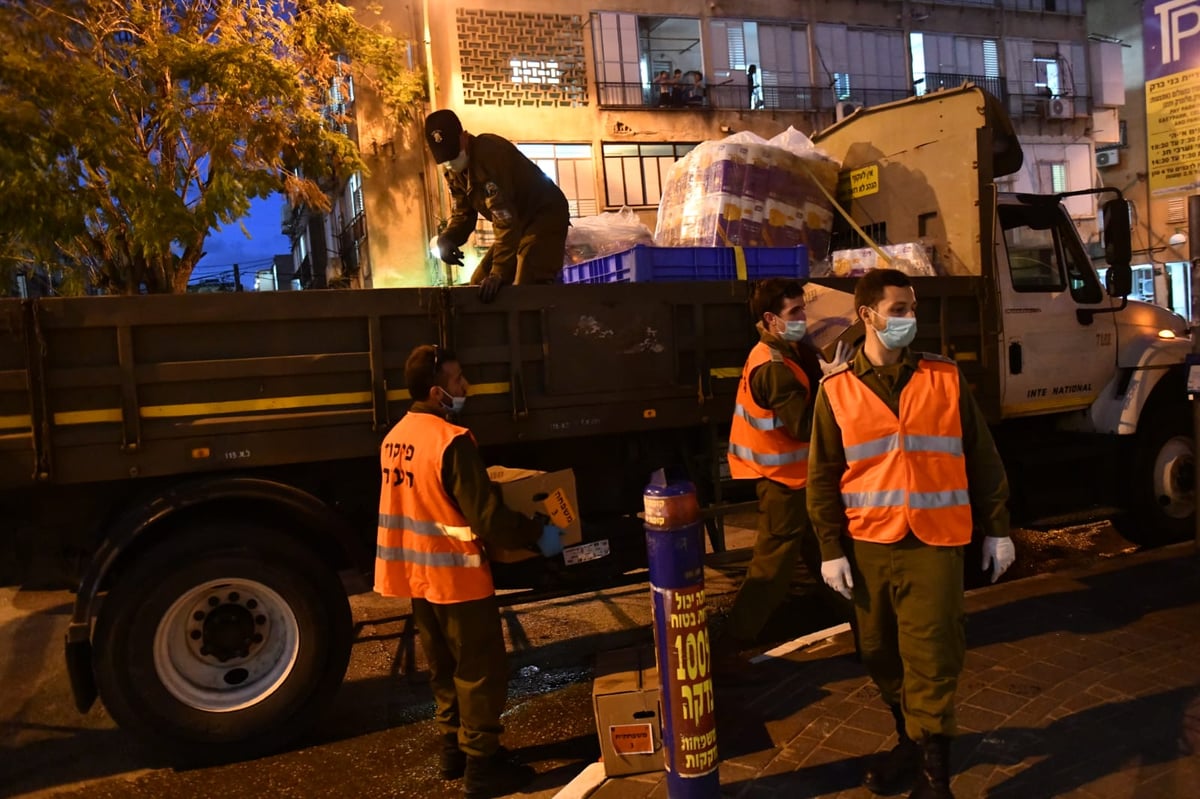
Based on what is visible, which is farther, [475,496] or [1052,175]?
[1052,175]

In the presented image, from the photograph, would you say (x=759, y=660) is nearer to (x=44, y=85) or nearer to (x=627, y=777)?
(x=627, y=777)

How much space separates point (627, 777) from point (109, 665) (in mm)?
2212

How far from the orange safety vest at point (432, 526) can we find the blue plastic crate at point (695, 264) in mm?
1745

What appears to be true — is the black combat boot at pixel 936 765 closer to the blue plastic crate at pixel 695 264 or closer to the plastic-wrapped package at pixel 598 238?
the blue plastic crate at pixel 695 264

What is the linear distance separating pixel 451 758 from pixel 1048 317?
4705mm

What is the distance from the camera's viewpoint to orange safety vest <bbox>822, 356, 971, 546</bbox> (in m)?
2.79

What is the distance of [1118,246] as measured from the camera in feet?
18.2

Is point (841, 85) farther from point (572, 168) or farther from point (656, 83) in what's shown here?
point (572, 168)

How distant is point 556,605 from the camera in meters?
5.89

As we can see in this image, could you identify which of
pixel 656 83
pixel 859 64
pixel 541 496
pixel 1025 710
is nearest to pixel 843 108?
pixel 859 64

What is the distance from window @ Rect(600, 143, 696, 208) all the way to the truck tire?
45.5 ft

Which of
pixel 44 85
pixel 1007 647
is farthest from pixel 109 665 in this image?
pixel 44 85

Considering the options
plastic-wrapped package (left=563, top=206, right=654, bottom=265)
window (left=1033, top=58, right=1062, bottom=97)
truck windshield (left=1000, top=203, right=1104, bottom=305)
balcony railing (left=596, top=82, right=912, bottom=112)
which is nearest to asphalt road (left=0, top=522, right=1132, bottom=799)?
truck windshield (left=1000, top=203, right=1104, bottom=305)

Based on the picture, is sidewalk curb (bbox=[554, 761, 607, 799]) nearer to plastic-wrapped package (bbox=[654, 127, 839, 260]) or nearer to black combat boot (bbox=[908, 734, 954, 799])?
black combat boot (bbox=[908, 734, 954, 799])
